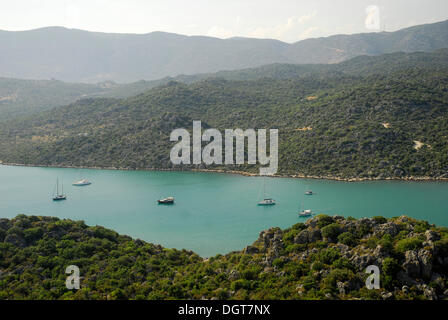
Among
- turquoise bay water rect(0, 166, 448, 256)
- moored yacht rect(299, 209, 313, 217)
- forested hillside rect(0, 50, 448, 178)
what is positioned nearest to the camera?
turquoise bay water rect(0, 166, 448, 256)

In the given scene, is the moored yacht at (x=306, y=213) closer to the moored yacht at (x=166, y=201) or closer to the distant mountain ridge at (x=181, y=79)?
the moored yacht at (x=166, y=201)

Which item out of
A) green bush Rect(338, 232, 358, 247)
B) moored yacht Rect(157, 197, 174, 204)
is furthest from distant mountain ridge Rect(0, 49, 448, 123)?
green bush Rect(338, 232, 358, 247)

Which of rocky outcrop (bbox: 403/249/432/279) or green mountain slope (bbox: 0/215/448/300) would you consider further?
green mountain slope (bbox: 0/215/448/300)

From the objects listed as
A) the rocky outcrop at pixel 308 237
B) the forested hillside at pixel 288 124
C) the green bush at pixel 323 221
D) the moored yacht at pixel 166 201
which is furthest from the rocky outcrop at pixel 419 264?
the forested hillside at pixel 288 124

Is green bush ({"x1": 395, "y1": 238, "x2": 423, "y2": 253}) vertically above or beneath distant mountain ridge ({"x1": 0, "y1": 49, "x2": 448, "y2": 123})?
beneath

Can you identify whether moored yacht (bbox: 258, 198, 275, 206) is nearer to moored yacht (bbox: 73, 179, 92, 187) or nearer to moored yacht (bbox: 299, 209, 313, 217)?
moored yacht (bbox: 299, 209, 313, 217)

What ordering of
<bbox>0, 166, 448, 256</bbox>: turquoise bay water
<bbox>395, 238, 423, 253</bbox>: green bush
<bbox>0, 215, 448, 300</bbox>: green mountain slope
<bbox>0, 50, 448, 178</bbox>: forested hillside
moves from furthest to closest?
<bbox>0, 50, 448, 178</bbox>: forested hillside, <bbox>0, 166, 448, 256</bbox>: turquoise bay water, <bbox>395, 238, 423, 253</bbox>: green bush, <bbox>0, 215, 448, 300</bbox>: green mountain slope

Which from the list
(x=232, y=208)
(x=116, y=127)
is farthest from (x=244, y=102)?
(x=232, y=208)
